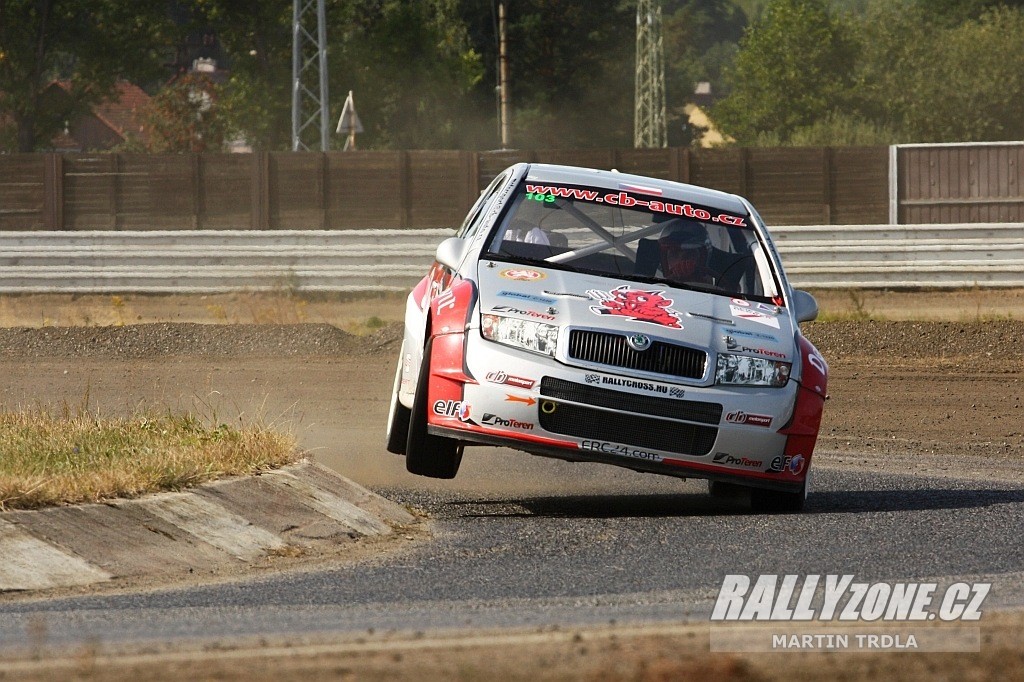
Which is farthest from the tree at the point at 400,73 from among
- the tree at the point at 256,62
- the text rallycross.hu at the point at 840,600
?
the text rallycross.hu at the point at 840,600

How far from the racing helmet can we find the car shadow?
4.28 feet

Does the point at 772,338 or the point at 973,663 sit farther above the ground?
the point at 772,338

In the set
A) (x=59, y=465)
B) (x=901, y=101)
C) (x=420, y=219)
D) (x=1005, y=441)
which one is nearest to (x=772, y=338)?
(x=59, y=465)

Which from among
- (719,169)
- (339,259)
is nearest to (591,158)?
(719,169)

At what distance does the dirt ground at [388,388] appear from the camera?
4363 millimetres

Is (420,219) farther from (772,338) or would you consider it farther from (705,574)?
(705,574)

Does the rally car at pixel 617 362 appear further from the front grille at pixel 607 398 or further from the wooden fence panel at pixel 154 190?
the wooden fence panel at pixel 154 190

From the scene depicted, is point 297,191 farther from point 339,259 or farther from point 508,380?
point 508,380

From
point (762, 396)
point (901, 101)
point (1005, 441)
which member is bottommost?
point (1005, 441)

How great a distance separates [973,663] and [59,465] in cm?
452

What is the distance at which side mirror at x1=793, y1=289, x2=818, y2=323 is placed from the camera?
8.54 m

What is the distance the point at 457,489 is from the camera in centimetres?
Result: 959

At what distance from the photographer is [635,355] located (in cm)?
764

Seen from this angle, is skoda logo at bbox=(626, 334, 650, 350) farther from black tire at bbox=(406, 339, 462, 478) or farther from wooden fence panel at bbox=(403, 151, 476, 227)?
wooden fence panel at bbox=(403, 151, 476, 227)
